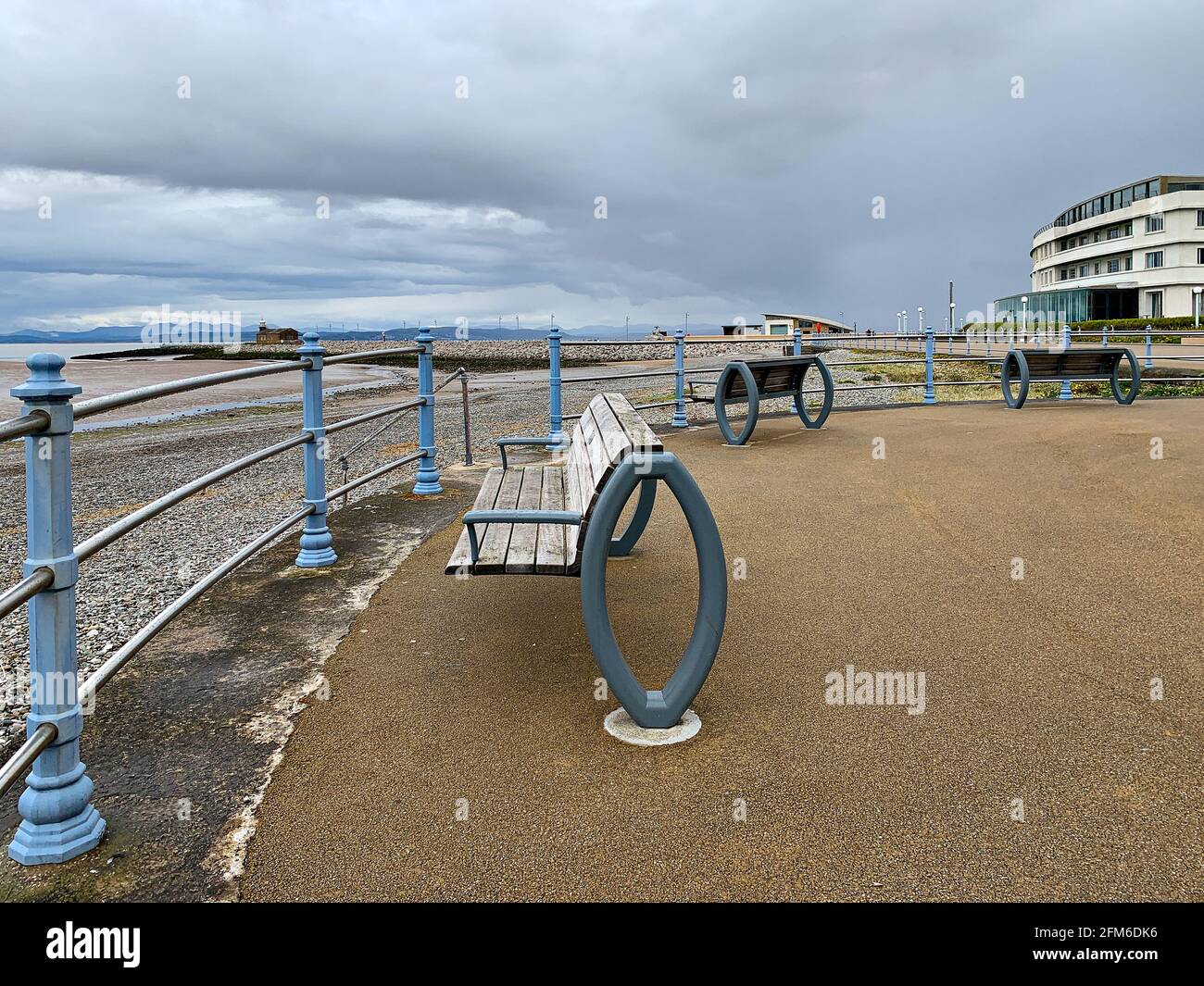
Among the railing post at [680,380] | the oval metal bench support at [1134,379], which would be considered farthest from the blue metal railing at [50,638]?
the oval metal bench support at [1134,379]

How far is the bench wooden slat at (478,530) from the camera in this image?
3711mm

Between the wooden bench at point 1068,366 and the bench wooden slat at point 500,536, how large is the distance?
33.7ft

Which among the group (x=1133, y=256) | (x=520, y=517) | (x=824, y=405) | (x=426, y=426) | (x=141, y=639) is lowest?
(x=141, y=639)

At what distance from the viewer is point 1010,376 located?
1463 cm

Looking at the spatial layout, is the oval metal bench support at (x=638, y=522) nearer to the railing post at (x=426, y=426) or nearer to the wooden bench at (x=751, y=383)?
the railing post at (x=426, y=426)

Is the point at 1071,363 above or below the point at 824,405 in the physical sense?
above

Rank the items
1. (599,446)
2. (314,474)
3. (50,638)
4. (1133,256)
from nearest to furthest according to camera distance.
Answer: (50,638) → (599,446) → (314,474) → (1133,256)

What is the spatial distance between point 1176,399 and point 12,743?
16.1m

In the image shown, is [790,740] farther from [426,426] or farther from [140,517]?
[426,426]

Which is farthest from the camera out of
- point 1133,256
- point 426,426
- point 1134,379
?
point 1133,256

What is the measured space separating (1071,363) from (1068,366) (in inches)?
2.3

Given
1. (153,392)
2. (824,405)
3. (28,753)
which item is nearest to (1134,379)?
(824,405)

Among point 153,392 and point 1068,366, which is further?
point 1068,366

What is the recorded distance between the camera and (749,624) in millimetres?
4547
